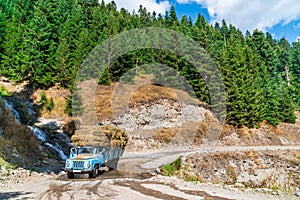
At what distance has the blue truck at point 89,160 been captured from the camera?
52.2 ft

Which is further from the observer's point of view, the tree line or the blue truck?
the tree line

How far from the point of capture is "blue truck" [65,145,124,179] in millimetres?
15922

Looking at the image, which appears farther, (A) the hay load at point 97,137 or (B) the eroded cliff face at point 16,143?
(B) the eroded cliff face at point 16,143

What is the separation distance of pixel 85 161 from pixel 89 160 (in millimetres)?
261

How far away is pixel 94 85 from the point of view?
44.8 m

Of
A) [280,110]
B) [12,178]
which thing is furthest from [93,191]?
[280,110]

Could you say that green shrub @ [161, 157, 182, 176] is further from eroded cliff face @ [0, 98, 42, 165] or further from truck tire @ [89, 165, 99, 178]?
eroded cliff face @ [0, 98, 42, 165]

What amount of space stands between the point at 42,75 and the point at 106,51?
39.6 ft

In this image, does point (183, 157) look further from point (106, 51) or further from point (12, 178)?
point (106, 51)

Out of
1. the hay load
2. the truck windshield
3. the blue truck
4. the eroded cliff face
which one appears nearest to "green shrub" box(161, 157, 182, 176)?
the blue truck

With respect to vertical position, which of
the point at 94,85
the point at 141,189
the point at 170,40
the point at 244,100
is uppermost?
the point at 170,40

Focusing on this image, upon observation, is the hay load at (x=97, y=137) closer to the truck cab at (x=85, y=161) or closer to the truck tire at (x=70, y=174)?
the truck cab at (x=85, y=161)

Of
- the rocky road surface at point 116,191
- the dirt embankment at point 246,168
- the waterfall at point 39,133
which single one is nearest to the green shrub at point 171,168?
the dirt embankment at point 246,168

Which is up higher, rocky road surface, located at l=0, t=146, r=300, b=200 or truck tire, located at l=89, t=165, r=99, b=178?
truck tire, located at l=89, t=165, r=99, b=178
